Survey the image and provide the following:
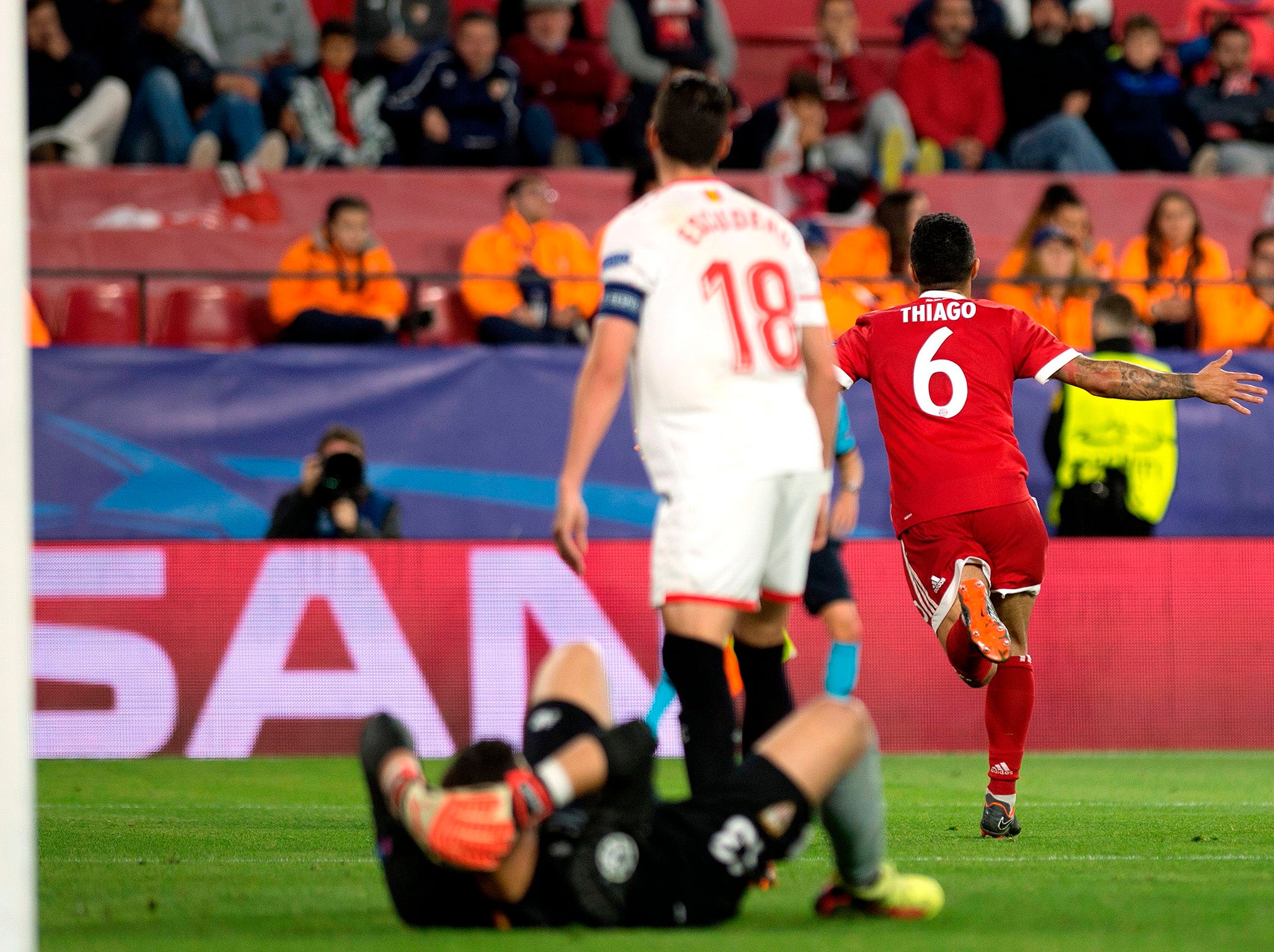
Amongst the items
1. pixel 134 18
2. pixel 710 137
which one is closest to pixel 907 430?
pixel 710 137

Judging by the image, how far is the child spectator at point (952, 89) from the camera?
15.6 m

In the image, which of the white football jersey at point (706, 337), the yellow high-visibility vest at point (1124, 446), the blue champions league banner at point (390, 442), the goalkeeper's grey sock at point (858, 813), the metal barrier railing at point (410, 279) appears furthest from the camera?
the metal barrier railing at point (410, 279)

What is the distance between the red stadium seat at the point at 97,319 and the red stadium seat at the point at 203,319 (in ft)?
0.89

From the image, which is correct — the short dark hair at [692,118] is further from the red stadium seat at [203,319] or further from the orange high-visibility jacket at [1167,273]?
the orange high-visibility jacket at [1167,273]

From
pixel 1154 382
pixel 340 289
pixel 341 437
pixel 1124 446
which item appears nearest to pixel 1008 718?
pixel 1154 382

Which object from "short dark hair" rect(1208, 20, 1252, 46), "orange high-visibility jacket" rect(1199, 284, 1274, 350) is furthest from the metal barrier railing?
"short dark hair" rect(1208, 20, 1252, 46)

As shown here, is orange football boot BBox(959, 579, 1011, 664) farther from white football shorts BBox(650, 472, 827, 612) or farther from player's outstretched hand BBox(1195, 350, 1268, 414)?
white football shorts BBox(650, 472, 827, 612)

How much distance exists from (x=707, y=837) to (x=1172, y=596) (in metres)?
7.68

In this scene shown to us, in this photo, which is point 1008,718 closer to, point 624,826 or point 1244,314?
point 624,826

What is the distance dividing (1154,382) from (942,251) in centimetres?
91

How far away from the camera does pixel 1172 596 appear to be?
1115cm

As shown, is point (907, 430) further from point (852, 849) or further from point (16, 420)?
point (16, 420)

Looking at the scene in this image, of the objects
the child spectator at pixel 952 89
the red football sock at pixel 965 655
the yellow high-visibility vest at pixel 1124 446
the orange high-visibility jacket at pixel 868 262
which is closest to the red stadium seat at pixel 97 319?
the orange high-visibility jacket at pixel 868 262

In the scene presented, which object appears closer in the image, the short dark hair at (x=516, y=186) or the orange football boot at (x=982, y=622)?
the orange football boot at (x=982, y=622)
